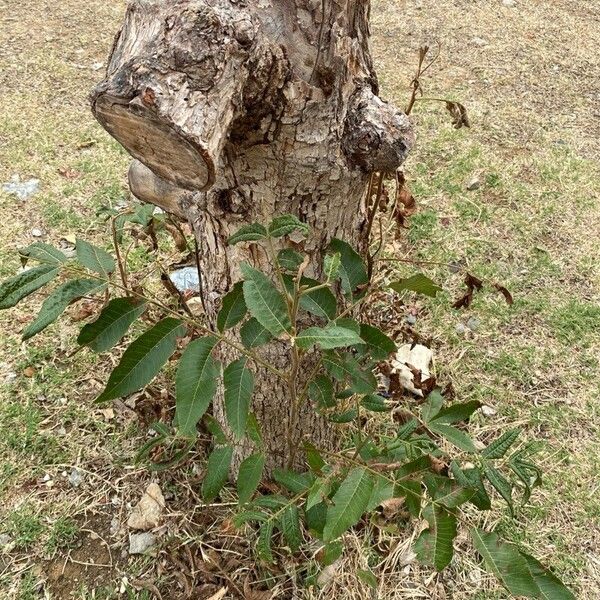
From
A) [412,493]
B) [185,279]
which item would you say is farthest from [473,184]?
[412,493]

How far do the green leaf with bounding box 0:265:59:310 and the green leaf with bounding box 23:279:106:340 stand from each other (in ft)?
0.11

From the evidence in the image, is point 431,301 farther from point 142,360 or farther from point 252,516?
point 142,360

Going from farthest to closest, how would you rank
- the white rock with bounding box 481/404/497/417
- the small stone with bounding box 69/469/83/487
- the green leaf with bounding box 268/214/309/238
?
the white rock with bounding box 481/404/497/417
the small stone with bounding box 69/469/83/487
the green leaf with bounding box 268/214/309/238

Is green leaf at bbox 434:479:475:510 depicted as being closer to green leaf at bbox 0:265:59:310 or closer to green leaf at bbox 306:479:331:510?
green leaf at bbox 306:479:331:510

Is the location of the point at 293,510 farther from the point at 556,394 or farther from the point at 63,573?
the point at 556,394

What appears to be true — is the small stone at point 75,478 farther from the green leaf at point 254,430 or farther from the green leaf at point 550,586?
the green leaf at point 550,586

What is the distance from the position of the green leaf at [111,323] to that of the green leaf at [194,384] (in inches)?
5.8

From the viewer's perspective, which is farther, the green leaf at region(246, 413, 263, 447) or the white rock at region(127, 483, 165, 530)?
the white rock at region(127, 483, 165, 530)

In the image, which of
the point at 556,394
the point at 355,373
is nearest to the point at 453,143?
the point at 556,394

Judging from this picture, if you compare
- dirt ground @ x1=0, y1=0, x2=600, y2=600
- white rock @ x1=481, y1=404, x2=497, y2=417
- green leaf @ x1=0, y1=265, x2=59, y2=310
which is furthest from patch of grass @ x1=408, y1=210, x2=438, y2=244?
green leaf @ x1=0, y1=265, x2=59, y2=310

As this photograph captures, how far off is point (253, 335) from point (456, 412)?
1.60 ft

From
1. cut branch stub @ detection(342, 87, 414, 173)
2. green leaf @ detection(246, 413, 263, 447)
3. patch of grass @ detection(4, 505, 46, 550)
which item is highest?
cut branch stub @ detection(342, 87, 414, 173)

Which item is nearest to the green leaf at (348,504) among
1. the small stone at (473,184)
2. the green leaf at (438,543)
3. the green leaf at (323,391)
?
the green leaf at (438,543)

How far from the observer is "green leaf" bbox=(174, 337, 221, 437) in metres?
1.14
